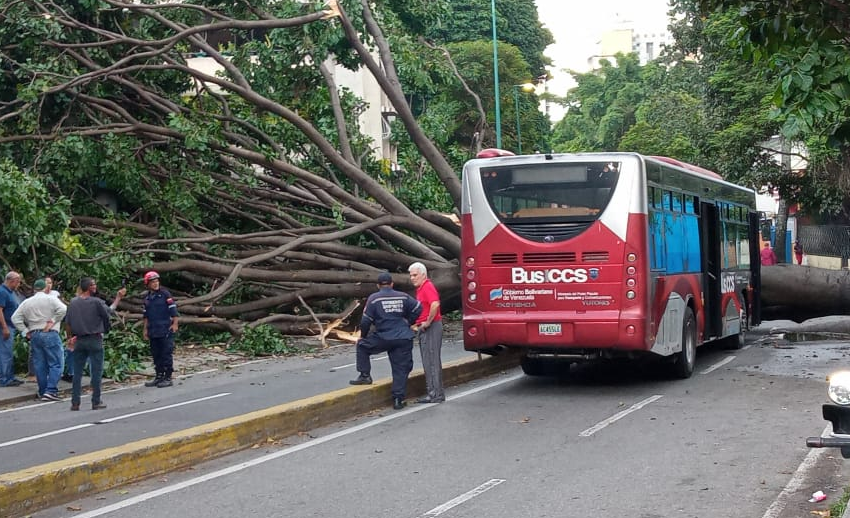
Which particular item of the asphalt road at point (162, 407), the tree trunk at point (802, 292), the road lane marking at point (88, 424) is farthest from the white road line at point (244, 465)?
the tree trunk at point (802, 292)

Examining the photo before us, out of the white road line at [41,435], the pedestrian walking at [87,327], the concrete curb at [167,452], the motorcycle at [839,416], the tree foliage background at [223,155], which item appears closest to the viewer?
the motorcycle at [839,416]

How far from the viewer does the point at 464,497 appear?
26.4ft

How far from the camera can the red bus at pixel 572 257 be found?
1365cm

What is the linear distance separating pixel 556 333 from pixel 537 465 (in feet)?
15.4

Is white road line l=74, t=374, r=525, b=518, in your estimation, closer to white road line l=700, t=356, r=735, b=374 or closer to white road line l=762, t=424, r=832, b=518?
white road line l=762, t=424, r=832, b=518

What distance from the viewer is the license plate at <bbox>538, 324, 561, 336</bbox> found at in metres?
13.8

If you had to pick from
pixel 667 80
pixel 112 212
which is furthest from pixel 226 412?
pixel 667 80

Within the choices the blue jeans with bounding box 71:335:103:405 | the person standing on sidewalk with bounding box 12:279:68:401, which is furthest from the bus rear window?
the person standing on sidewalk with bounding box 12:279:68:401

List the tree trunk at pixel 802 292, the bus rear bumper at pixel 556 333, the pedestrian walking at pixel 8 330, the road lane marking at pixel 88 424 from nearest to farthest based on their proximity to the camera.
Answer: the road lane marking at pixel 88 424
the bus rear bumper at pixel 556 333
the pedestrian walking at pixel 8 330
the tree trunk at pixel 802 292

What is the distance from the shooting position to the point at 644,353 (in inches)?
558

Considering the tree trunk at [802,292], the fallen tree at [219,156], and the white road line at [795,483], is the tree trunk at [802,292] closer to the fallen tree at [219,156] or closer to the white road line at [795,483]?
the fallen tree at [219,156]

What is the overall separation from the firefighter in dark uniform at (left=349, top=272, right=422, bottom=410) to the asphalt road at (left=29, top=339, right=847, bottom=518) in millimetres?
458

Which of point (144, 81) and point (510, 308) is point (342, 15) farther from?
point (510, 308)

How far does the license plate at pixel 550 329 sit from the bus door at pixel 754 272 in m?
8.69
